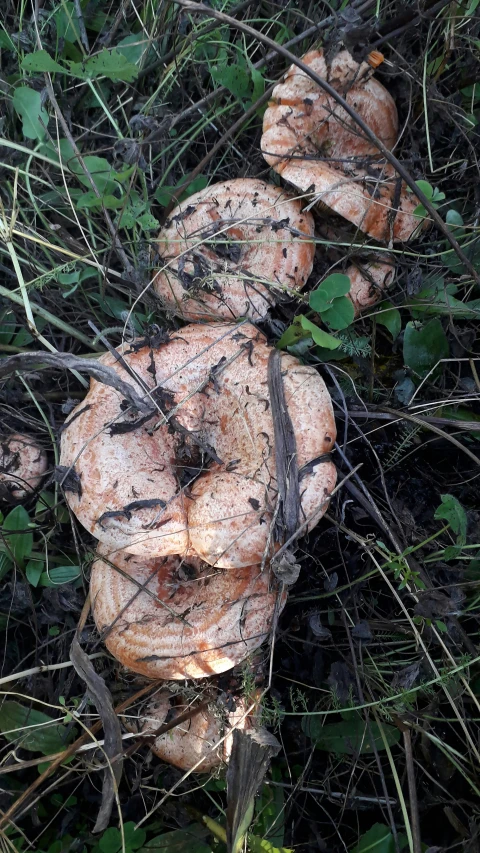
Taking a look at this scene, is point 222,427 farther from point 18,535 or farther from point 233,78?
point 233,78

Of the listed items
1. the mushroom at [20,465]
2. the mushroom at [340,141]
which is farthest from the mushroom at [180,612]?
the mushroom at [340,141]

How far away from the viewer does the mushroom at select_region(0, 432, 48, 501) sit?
2867 millimetres

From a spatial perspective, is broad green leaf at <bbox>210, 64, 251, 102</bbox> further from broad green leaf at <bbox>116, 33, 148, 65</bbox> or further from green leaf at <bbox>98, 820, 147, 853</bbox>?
green leaf at <bbox>98, 820, 147, 853</bbox>

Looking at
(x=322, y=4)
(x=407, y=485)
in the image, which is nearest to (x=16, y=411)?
(x=407, y=485)

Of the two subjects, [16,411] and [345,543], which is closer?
[345,543]

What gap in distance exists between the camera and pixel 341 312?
2539mm

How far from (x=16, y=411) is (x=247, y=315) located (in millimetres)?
1167

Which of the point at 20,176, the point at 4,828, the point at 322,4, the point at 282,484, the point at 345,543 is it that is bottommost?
the point at 4,828

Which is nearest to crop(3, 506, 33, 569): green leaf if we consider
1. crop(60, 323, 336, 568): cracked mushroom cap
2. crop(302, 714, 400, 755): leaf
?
crop(60, 323, 336, 568): cracked mushroom cap

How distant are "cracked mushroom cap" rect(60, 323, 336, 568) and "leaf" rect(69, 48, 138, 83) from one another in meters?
1.15

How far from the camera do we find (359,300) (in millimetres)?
2777

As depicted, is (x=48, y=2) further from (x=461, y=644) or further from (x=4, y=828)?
(x=4, y=828)

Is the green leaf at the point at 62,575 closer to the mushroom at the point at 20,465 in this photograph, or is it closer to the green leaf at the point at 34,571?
the green leaf at the point at 34,571

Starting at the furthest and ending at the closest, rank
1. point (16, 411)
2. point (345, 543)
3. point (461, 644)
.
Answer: point (16, 411)
point (345, 543)
point (461, 644)
